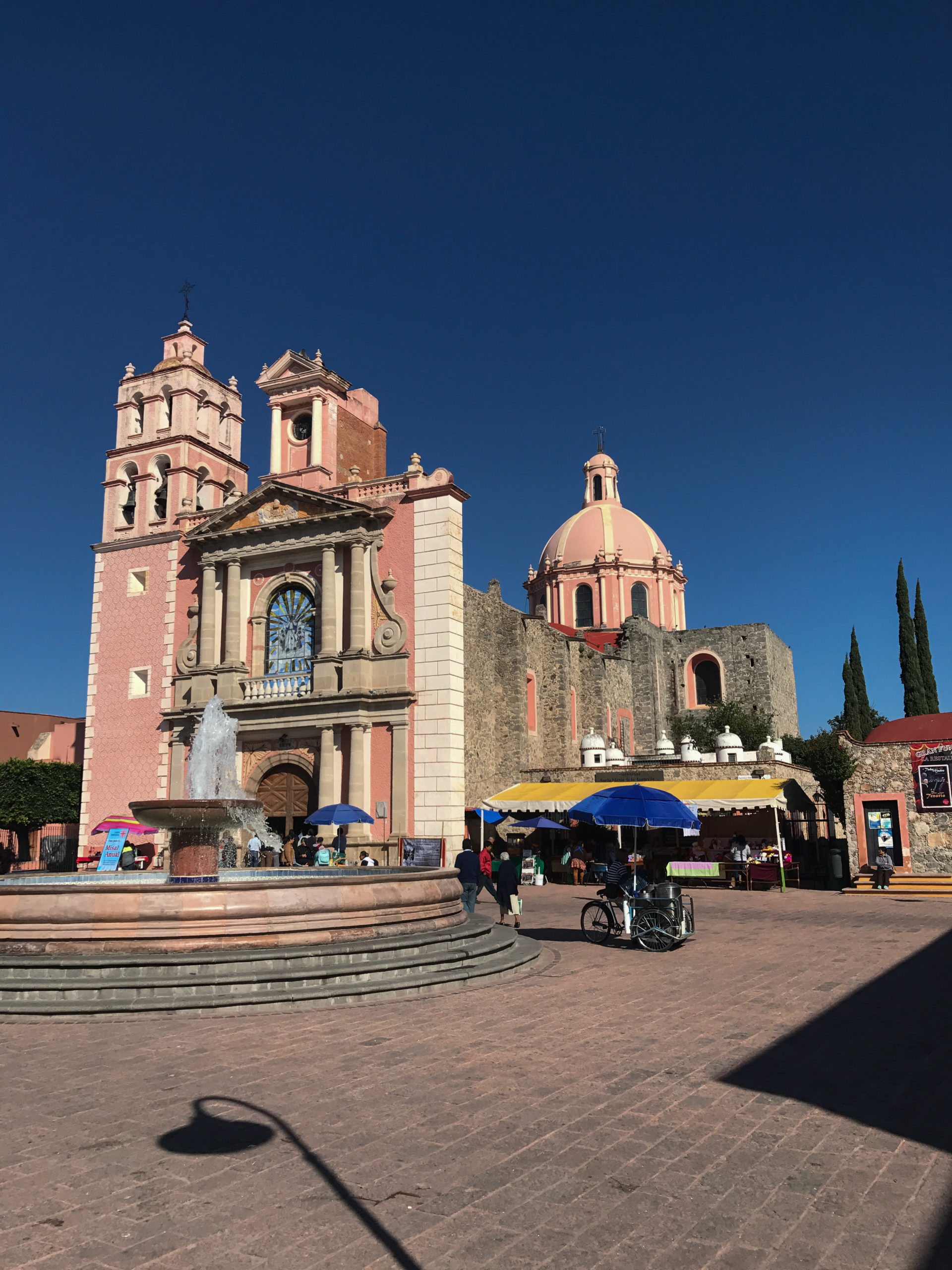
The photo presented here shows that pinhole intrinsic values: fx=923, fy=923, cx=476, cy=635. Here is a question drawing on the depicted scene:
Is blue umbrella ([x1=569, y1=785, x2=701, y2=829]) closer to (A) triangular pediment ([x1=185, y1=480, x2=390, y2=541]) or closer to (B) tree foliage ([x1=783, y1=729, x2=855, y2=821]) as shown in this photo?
(B) tree foliage ([x1=783, y1=729, x2=855, y2=821])

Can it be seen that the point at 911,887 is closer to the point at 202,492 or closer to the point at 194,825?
the point at 194,825

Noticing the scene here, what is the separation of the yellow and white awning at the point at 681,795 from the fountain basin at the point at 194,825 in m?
9.14

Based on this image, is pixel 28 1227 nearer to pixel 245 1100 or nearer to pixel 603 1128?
pixel 245 1100

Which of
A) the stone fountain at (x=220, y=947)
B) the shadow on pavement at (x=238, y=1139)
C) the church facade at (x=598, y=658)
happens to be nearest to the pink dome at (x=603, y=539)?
the church facade at (x=598, y=658)

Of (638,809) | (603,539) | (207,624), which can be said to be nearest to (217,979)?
(638,809)

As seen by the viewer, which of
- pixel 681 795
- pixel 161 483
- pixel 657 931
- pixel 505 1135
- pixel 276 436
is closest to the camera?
pixel 505 1135

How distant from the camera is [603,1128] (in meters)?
5.08

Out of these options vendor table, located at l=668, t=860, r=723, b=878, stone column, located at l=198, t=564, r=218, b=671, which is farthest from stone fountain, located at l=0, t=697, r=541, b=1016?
stone column, located at l=198, t=564, r=218, b=671

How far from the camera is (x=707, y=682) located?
5000 centimetres

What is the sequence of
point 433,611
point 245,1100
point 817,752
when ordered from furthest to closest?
point 433,611
point 817,752
point 245,1100

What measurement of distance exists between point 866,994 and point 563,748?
26.8 metres

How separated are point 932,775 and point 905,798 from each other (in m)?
0.78

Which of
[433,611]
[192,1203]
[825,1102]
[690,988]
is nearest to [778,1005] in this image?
[690,988]


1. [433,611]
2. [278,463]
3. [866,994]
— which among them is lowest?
[866,994]
